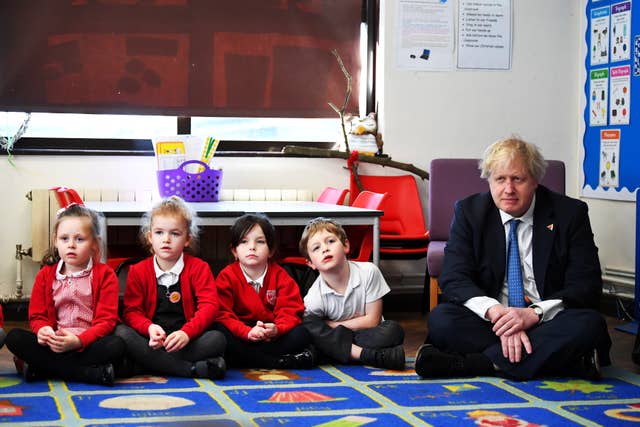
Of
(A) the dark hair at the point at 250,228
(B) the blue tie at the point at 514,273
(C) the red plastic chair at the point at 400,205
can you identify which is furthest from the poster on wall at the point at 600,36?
(A) the dark hair at the point at 250,228

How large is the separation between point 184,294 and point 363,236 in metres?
1.18

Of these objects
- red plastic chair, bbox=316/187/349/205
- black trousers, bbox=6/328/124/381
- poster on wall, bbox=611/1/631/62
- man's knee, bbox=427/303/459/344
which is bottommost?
black trousers, bbox=6/328/124/381

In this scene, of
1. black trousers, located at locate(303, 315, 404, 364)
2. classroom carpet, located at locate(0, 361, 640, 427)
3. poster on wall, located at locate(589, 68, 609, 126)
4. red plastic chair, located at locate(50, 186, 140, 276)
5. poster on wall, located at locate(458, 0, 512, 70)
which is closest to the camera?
classroom carpet, located at locate(0, 361, 640, 427)

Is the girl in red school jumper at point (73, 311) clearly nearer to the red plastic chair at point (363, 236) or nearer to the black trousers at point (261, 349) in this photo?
the black trousers at point (261, 349)

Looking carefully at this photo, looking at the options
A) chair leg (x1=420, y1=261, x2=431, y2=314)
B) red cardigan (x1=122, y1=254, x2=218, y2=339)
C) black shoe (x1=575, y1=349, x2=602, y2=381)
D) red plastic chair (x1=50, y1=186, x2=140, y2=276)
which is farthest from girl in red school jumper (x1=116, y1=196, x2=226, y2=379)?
chair leg (x1=420, y1=261, x2=431, y2=314)

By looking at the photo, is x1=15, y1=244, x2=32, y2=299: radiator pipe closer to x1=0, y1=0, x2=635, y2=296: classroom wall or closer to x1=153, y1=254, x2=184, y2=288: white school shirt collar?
x1=0, y1=0, x2=635, y2=296: classroom wall

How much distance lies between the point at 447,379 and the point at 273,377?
1.89ft

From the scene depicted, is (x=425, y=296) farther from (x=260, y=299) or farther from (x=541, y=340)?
(x=541, y=340)

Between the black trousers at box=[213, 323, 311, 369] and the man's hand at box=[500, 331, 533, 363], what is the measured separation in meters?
0.71

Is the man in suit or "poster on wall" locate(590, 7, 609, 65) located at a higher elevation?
"poster on wall" locate(590, 7, 609, 65)

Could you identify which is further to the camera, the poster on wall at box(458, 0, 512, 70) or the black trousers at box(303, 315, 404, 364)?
the poster on wall at box(458, 0, 512, 70)

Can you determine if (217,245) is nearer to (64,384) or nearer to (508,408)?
(64,384)

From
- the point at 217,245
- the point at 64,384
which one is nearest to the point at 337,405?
the point at 64,384

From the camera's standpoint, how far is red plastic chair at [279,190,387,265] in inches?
160
